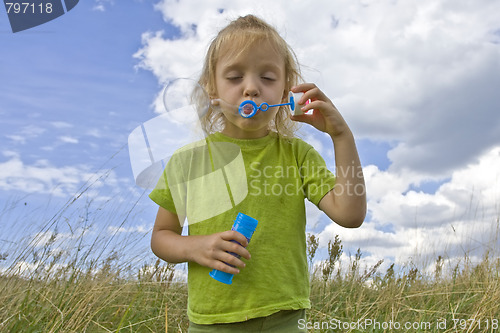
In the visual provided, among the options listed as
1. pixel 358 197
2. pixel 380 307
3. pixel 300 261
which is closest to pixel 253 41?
pixel 358 197

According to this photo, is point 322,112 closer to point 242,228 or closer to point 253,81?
point 253,81

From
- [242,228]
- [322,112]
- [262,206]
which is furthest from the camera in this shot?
[262,206]

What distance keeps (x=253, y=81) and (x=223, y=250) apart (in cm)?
66

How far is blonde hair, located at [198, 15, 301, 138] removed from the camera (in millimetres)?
1986

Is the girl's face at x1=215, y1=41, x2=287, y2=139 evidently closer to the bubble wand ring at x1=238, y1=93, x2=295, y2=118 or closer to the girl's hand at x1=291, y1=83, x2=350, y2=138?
the bubble wand ring at x1=238, y1=93, x2=295, y2=118

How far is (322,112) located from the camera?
176 cm

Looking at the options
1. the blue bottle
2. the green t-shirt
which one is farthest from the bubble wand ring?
the blue bottle

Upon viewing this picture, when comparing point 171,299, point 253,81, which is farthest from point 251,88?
point 171,299

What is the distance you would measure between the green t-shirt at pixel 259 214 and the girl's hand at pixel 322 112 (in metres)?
0.20

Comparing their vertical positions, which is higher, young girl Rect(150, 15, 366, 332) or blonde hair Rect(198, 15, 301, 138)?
blonde hair Rect(198, 15, 301, 138)

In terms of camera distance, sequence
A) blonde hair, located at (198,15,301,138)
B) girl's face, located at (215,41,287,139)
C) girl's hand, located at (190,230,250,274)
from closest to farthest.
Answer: girl's hand, located at (190,230,250,274) → girl's face, located at (215,41,287,139) → blonde hair, located at (198,15,301,138)

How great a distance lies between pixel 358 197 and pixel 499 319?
2.39 m

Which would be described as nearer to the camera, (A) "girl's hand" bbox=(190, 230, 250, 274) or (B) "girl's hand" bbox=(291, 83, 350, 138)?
(A) "girl's hand" bbox=(190, 230, 250, 274)

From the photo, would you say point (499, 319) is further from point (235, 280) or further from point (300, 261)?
point (235, 280)
